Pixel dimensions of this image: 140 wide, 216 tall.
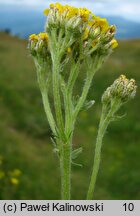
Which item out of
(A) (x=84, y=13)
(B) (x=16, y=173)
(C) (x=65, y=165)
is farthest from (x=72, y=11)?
(B) (x=16, y=173)

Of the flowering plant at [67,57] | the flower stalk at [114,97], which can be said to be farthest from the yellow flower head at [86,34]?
the flower stalk at [114,97]

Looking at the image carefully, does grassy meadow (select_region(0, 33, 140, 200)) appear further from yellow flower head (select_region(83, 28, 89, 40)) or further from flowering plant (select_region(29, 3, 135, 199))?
yellow flower head (select_region(83, 28, 89, 40))

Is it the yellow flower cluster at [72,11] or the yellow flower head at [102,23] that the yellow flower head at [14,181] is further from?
the yellow flower cluster at [72,11]

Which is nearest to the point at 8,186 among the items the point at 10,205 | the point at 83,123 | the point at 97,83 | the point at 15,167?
the point at 15,167

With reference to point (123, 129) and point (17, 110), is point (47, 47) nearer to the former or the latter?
point (17, 110)

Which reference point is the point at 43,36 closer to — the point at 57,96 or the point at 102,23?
the point at 102,23

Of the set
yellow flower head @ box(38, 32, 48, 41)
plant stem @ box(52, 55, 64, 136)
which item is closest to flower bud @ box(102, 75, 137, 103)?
plant stem @ box(52, 55, 64, 136)
